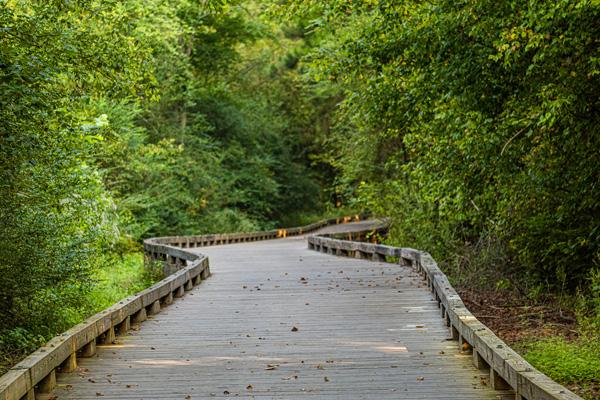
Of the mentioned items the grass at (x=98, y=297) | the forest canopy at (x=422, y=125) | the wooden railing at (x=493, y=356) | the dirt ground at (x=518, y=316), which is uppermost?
the forest canopy at (x=422, y=125)

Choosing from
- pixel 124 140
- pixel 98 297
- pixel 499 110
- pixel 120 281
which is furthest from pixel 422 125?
pixel 124 140

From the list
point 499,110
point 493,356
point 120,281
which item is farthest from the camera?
point 120,281

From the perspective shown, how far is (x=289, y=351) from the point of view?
9.20 m

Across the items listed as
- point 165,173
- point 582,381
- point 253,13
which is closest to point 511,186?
point 582,381

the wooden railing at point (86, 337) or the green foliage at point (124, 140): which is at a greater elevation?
the green foliage at point (124, 140)

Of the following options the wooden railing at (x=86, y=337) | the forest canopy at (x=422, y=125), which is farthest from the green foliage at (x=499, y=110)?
the wooden railing at (x=86, y=337)

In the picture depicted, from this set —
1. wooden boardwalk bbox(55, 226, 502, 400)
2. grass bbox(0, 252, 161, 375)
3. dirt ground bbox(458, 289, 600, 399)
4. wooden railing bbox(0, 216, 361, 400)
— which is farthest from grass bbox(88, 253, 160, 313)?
A: dirt ground bbox(458, 289, 600, 399)

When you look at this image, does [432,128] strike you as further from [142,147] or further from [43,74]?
[142,147]

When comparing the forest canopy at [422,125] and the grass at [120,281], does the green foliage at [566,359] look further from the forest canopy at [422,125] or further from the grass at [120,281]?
the grass at [120,281]

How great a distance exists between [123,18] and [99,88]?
1049 mm

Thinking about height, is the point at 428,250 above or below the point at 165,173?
below

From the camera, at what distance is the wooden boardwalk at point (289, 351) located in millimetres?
7363

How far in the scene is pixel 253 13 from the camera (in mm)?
46875

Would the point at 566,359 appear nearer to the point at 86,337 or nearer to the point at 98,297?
the point at 86,337
